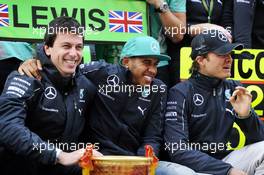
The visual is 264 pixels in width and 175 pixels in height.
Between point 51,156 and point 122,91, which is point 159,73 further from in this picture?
point 51,156

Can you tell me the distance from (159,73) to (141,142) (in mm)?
778

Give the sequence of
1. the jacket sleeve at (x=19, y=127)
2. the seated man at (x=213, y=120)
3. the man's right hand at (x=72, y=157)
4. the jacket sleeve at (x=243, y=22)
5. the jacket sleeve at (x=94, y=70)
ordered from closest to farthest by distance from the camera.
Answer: the man's right hand at (x=72, y=157) < the jacket sleeve at (x=19, y=127) < the seated man at (x=213, y=120) < the jacket sleeve at (x=94, y=70) < the jacket sleeve at (x=243, y=22)

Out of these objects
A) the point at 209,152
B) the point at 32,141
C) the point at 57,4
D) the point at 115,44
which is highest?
the point at 57,4

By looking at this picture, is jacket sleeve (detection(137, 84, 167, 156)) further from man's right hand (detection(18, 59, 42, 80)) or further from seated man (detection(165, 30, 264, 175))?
man's right hand (detection(18, 59, 42, 80))

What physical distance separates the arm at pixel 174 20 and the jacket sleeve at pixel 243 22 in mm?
527

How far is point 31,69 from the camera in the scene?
3533 mm

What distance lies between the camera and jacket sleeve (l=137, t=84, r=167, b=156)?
3.89 m

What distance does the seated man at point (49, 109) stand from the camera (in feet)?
10.7

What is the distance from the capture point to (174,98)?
4016 mm

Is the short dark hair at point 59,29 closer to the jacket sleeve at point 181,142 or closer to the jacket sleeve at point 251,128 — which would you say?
the jacket sleeve at point 181,142

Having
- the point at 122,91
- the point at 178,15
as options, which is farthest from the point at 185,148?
the point at 178,15

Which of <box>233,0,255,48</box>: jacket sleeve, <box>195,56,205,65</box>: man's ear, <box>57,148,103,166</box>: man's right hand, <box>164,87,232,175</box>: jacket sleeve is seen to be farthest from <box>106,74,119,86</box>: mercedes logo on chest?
<box>233,0,255,48</box>: jacket sleeve

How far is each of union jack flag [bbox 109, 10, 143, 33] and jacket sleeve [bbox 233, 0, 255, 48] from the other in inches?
35.3

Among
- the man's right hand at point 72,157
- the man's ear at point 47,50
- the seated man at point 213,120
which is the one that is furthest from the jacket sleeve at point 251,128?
the man's ear at point 47,50
